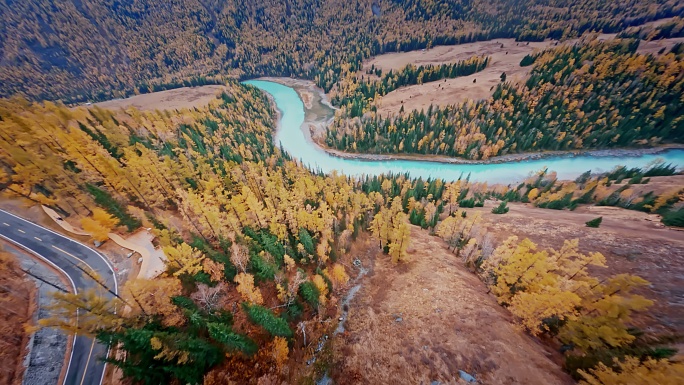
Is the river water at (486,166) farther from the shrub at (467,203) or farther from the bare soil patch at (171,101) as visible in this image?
the bare soil patch at (171,101)

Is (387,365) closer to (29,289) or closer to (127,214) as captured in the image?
(29,289)

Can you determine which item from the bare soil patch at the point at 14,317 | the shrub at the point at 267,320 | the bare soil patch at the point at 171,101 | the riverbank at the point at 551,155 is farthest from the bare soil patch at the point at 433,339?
the bare soil patch at the point at 171,101

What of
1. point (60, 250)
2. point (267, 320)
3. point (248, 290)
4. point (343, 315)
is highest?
point (60, 250)

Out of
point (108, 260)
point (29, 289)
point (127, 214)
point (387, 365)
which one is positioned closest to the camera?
point (387, 365)

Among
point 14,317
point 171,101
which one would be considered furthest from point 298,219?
point 171,101

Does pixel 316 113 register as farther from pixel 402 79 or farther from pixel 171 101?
pixel 171 101

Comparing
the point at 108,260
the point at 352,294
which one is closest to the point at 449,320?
the point at 352,294
